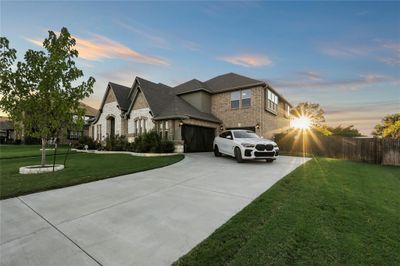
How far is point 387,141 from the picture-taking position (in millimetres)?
13211

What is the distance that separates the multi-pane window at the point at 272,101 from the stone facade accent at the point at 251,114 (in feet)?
1.95

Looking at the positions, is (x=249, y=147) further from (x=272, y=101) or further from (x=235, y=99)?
(x=272, y=101)

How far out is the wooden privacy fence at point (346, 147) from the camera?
518 inches

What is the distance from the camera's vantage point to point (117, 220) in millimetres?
3662

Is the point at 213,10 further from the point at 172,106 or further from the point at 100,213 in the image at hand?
the point at 100,213

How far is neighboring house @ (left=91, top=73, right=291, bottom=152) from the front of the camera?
661 inches

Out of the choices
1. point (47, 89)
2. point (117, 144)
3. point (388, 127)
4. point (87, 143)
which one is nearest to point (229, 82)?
point (117, 144)

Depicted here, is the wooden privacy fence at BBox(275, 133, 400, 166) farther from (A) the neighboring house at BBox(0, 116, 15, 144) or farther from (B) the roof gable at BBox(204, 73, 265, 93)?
(A) the neighboring house at BBox(0, 116, 15, 144)

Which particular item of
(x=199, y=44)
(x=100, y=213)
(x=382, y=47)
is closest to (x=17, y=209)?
(x=100, y=213)

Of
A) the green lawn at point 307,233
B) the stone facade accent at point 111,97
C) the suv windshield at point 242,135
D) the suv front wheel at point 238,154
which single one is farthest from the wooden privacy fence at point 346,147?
the stone facade accent at point 111,97

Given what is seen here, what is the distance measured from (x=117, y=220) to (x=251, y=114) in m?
15.8

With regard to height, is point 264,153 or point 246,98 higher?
point 246,98

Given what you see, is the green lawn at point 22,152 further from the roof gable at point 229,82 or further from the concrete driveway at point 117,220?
the roof gable at point 229,82

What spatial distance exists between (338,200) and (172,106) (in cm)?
1482
